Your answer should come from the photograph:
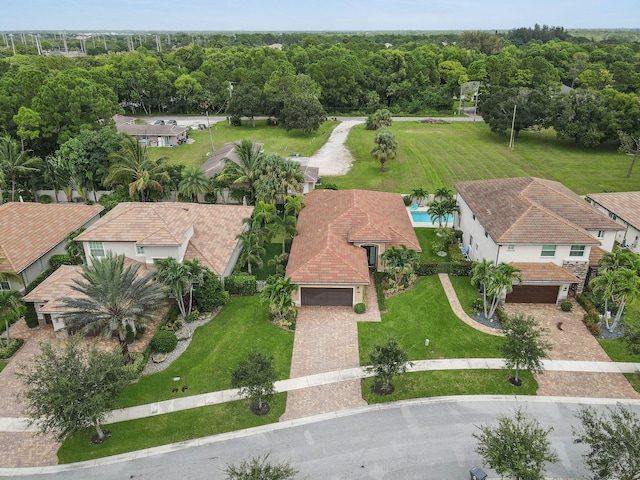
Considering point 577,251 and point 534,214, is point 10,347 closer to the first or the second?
point 534,214

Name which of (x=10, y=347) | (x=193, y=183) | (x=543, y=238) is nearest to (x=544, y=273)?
(x=543, y=238)

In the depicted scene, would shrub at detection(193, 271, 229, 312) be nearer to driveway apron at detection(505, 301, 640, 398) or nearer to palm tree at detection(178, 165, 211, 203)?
palm tree at detection(178, 165, 211, 203)

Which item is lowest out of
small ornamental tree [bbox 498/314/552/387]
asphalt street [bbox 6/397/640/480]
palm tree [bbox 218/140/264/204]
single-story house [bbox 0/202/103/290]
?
asphalt street [bbox 6/397/640/480]

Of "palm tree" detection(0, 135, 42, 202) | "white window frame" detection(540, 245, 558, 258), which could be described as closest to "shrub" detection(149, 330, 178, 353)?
"white window frame" detection(540, 245, 558, 258)

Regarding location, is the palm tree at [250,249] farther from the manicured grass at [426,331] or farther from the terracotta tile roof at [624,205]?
the terracotta tile roof at [624,205]

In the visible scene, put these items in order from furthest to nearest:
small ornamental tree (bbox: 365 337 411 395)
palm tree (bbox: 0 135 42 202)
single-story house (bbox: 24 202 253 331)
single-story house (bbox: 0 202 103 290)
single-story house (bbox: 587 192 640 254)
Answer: palm tree (bbox: 0 135 42 202), single-story house (bbox: 587 192 640 254), single-story house (bbox: 0 202 103 290), single-story house (bbox: 24 202 253 331), small ornamental tree (bbox: 365 337 411 395)

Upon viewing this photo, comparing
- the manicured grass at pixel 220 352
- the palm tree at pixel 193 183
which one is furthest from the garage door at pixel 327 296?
the palm tree at pixel 193 183
